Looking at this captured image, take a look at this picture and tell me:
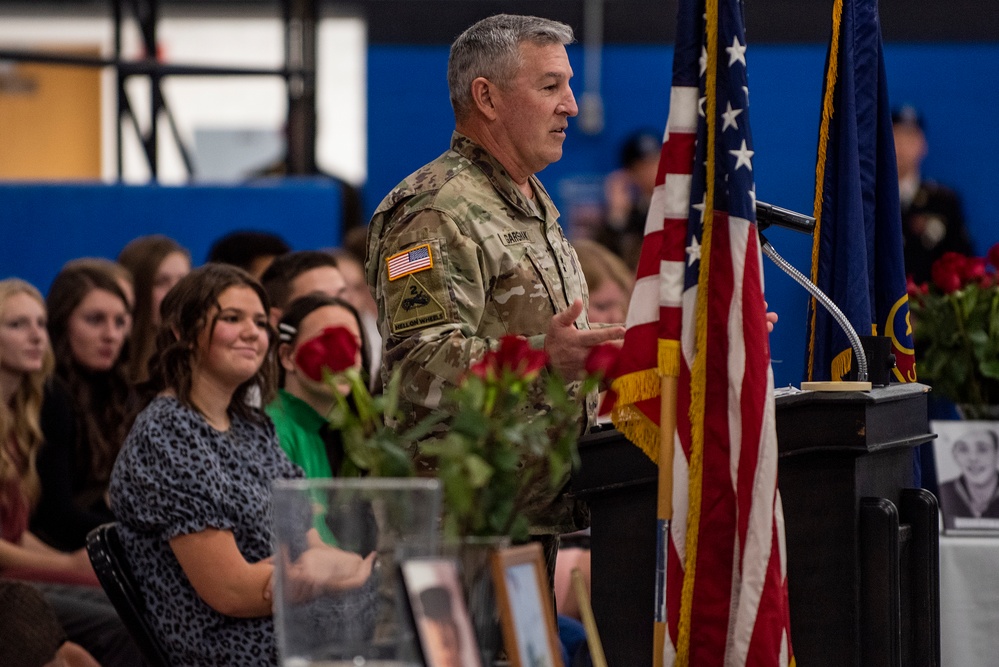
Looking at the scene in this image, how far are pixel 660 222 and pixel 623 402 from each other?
31 centimetres

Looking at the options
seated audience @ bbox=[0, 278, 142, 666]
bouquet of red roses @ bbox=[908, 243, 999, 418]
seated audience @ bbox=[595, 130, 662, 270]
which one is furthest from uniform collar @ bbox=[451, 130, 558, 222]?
seated audience @ bbox=[595, 130, 662, 270]

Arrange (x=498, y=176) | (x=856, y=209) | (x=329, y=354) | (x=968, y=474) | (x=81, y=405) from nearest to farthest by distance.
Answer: (x=329, y=354), (x=498, y=176), (x=856, y=209), (x=968, y=474), (x=81, y=405)

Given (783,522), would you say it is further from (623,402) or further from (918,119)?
(918,119)

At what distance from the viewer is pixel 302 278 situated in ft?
14.3

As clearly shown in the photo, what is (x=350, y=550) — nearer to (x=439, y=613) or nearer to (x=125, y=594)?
(x=439, y=613)

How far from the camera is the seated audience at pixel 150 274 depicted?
491cm

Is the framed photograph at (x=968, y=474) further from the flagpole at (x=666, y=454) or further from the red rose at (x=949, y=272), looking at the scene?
the flagpole at (x=666, y=454)

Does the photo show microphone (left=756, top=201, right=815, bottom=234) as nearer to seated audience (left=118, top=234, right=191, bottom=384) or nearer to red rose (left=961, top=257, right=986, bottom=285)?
red rose (left=961, top=257, right=986, bottom=285)

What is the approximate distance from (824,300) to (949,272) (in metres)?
1.58

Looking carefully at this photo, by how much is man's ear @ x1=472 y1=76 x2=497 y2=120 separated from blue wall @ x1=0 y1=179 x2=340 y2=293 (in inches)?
151

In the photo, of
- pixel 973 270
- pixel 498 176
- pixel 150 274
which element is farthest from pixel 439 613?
pixel 150 274

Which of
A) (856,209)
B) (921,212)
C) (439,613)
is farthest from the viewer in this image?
(921,212)

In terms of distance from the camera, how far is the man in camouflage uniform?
2.48 meters

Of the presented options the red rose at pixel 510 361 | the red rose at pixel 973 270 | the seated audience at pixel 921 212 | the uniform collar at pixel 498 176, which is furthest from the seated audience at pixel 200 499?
the seated audience at pixel 921 212
